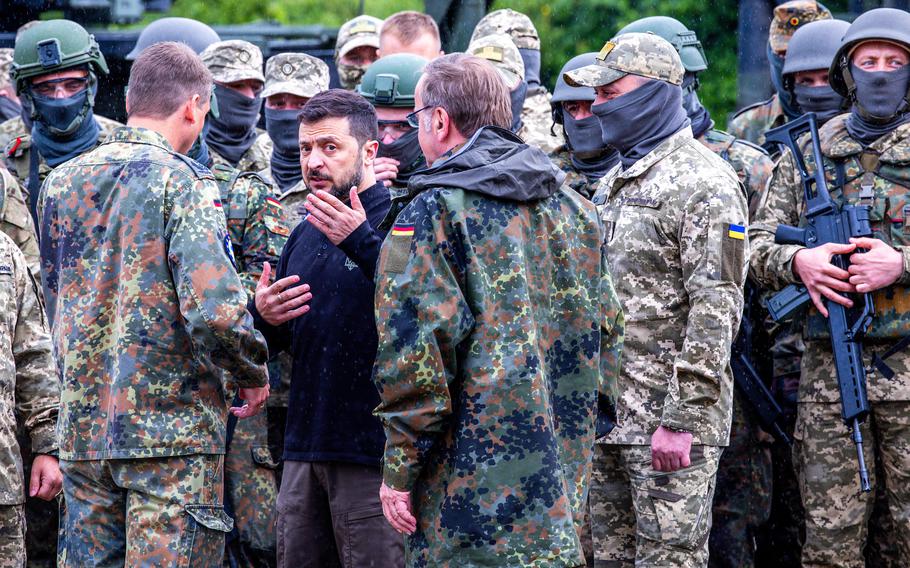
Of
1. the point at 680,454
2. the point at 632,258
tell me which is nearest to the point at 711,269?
the point at 632,258

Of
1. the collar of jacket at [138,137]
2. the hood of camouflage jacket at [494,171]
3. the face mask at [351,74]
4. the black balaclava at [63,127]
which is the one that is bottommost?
the black balaclava at [63,127]

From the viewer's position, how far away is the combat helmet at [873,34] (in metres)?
5.76

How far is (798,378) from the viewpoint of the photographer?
21.9ft

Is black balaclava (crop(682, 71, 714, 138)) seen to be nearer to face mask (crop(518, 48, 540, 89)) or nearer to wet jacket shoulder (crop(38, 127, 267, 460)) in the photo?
face mask (crop(518, 48, 540, 89))

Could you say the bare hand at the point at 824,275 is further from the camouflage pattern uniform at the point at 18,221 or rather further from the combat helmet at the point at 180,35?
the combat helmet at the point at 180,35

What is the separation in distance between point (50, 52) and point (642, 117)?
3368 millimetres

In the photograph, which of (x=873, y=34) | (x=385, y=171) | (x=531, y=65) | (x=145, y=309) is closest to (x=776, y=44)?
(x=531, y=65)

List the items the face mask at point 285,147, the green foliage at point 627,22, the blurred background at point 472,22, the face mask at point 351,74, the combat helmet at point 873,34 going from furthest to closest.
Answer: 1. the green foliage at point 627,22
2. the blurred background at point 472,22
3. the face mask at point 351,74
4. the face mask at point 285,147
5. the combat helmet at point 873,34

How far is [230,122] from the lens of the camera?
7.06 m

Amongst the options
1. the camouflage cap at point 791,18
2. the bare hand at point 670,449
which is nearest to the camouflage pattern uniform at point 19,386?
the bare hand at point 670,449

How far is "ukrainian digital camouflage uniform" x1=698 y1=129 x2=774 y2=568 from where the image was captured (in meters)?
6.39

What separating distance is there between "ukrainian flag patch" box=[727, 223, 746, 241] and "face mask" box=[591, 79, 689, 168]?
53 centimetres

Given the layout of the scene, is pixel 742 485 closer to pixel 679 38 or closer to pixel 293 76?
pixel 679 38

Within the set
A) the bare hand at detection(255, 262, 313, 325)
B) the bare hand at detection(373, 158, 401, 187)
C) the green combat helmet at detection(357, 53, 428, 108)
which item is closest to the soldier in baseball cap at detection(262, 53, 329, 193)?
the green combat helmet at detection(357, 53, 428, 108)
